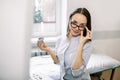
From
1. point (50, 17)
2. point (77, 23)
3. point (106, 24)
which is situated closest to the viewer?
point (77, 23)

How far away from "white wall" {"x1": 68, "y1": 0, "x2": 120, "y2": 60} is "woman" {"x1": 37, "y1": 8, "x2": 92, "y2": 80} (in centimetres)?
57

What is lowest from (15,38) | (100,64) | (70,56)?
(100,64)

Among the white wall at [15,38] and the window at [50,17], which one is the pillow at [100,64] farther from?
the white wall at [15,38]

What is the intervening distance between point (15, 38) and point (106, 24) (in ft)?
3.71

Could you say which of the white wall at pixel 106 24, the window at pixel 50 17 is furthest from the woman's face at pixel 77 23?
the white wall at pixel 106 24

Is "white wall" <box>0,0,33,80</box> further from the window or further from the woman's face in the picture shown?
the window

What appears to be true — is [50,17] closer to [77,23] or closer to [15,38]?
[77,23]

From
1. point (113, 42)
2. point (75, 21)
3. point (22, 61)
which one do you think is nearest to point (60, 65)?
point (75, 21)

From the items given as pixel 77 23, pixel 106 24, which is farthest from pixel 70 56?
pixel 106 24

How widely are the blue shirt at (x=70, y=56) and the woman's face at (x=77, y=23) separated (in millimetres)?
27

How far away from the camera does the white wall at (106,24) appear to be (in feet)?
4.46

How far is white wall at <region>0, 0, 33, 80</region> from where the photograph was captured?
0.40 metres

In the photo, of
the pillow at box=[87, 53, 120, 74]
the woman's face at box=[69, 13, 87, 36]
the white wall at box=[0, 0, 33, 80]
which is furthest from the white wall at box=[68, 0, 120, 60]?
the white wall at box=[0, 0, 33, 80]

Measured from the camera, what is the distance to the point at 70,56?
0.75 meters
